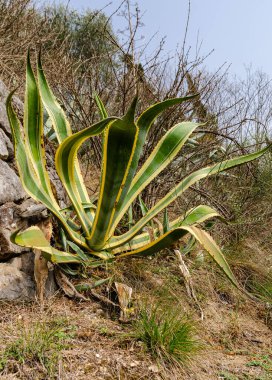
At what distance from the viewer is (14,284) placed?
6.79 feet

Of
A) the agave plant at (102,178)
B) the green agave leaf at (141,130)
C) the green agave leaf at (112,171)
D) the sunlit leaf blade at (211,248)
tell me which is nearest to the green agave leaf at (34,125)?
→ the agave plant at (102,178)

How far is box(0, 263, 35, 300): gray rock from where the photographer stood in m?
2.02

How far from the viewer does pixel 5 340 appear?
5.77 feet

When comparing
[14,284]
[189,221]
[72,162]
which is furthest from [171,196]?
[14,284]

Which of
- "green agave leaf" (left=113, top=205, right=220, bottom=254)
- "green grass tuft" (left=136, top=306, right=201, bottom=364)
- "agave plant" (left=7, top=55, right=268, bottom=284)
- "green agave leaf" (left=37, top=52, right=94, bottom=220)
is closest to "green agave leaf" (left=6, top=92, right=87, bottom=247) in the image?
"agave plant" (left=7, top=55, right=268, bottom=284)

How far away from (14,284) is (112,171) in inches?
30.0

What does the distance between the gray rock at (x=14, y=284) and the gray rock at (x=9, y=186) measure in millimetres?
375

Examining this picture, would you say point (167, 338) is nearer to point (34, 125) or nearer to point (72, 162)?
point (72, 162)

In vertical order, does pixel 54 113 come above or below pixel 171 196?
above

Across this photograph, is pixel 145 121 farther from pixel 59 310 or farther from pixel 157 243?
pixel 59 310

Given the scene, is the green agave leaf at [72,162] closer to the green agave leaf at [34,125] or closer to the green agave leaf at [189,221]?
the green agave leaf at [34,125]

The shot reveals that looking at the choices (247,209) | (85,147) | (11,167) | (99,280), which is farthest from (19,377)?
(247,209)

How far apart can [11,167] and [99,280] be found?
0.89 metres

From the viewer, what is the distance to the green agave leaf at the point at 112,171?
81.8 inches
